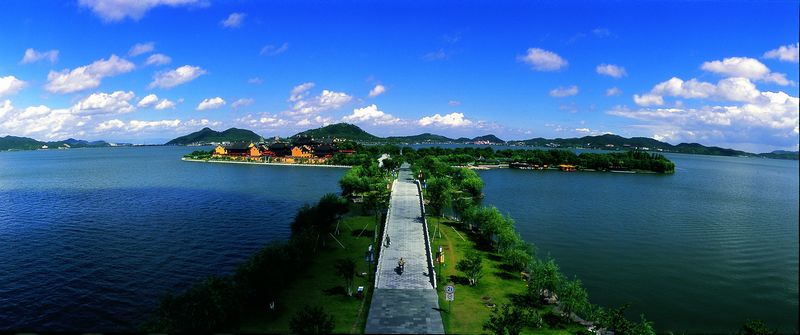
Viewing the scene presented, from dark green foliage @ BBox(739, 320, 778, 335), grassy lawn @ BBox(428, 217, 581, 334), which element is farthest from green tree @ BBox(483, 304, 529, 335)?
dark green foliage @ BBox(739, 320, 778, 335)

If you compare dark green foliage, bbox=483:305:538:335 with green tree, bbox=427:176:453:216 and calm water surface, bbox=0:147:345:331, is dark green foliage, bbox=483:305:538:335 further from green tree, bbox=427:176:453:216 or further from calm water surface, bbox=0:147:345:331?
green tree, bbox=427:176:453:216

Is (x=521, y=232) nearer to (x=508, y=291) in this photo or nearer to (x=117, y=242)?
(x=508, y=291)

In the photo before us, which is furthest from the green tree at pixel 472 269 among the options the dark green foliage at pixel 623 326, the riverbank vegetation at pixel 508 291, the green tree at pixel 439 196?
the green tree at pixel 439 196

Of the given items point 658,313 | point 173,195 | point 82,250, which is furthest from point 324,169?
point 658,313

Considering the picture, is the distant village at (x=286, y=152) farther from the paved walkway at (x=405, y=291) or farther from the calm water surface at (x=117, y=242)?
the paved walkway at (x=405, y=291)

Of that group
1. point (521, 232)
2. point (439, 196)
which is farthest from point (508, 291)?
point (439, 196)
